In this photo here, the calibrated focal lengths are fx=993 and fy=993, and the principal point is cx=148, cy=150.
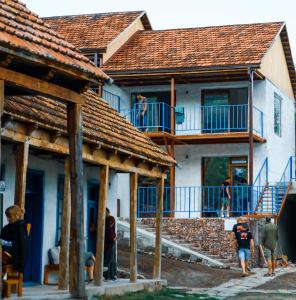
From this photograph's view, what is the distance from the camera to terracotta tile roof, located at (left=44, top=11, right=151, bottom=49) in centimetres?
3972

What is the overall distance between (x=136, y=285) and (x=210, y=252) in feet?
34.7

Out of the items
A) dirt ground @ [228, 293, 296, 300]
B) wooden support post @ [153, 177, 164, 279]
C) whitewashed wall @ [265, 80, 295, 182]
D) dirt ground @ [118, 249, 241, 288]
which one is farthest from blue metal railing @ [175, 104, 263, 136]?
dirt ground @ [228, 293, 296, 300]

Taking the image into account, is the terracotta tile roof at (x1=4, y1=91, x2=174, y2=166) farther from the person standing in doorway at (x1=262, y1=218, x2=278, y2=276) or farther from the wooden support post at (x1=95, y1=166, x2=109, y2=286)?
the person standing in doorway at (x1=262, y1=218, x2=278, y2=276)

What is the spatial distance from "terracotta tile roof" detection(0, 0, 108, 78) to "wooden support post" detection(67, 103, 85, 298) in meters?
0.86

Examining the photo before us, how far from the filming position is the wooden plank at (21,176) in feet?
51.7

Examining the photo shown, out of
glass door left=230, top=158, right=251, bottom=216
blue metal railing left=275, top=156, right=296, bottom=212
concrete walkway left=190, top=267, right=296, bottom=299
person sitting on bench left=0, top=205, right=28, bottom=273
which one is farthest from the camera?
blue metal railing left=275, top=156, right=296, bottom=212

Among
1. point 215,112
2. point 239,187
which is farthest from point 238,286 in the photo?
point 215,112

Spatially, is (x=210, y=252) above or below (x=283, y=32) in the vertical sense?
below

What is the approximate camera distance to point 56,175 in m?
21.5

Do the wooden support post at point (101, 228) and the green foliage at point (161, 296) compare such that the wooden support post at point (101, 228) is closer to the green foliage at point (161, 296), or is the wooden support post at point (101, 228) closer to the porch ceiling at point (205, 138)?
the green foliage at point (161, 296)

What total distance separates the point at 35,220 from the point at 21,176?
5006 millimetres

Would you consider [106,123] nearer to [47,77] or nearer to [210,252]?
[47,77]

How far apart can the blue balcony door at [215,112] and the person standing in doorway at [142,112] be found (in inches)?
87.5

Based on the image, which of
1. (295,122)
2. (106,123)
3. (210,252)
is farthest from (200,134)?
(106,123)
